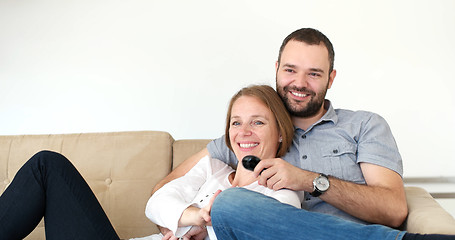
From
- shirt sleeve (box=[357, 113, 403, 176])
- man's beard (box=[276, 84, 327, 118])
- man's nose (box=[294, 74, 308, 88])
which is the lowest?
shirt sleeve (box=[357, 113, 403, 176])

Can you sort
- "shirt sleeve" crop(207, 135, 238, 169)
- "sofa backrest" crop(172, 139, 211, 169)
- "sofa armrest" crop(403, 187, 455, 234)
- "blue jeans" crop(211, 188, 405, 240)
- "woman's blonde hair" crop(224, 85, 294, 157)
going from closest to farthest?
"blue jeans" crop(211, 188, 405, 240), "sofa armrest" crop(403, 187, 455, 234), "woman's blonde hair" crop(224, 85, 294, 157), "shirt sleeve" crop(207, 135, 238, 169), "sofa backrest" crop(172, 139, 211, 169)

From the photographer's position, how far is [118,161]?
2.40 m

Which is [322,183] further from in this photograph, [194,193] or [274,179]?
[194,193]

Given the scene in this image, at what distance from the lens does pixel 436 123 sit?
314 cm

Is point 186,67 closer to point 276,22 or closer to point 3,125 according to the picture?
point 276,22

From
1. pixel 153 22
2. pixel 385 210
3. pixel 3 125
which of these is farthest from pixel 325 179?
pixel 3 125

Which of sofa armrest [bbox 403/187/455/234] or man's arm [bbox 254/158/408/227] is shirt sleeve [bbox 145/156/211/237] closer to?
man's arm [bbox 254/158/408/227]

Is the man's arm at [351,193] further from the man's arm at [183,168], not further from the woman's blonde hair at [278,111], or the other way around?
the man's arm at [183,168]

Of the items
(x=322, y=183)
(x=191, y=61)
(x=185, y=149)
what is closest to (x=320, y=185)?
(x=322, y=183)

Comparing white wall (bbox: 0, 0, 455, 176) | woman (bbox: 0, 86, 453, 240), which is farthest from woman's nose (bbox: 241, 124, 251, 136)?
white wall (bbox: 0, 0, 455, 176)

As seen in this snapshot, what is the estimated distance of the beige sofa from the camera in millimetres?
2309

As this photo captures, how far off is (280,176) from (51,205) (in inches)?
31.7

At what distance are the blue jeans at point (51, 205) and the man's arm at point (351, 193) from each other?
0.60m

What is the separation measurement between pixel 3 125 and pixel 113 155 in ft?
3.62
